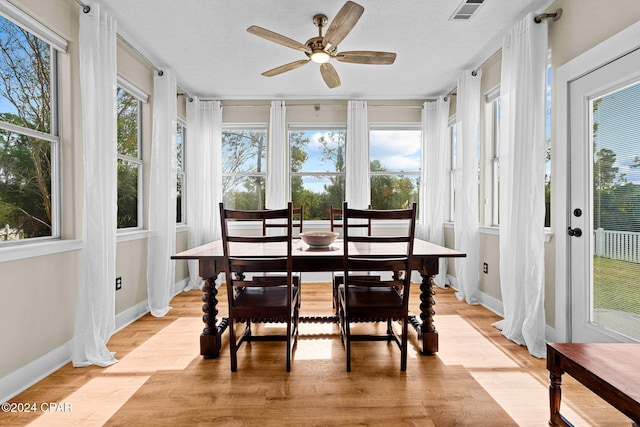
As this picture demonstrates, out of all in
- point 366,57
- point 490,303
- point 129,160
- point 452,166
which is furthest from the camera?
point 452,166

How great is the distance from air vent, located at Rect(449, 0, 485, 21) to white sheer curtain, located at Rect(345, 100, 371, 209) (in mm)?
1981

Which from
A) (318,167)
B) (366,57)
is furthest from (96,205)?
(318,167)

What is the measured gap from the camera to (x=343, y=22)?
7.11 ft

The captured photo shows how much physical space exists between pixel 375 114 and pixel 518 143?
2.55m

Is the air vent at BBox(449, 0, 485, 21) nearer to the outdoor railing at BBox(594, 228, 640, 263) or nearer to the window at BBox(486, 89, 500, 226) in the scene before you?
the window at BBox(486, 89, 500, 226)

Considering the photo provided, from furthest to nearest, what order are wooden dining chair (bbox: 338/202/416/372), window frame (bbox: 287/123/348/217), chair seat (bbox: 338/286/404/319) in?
1. window frame (bbox: 287/123/348/217)
2. chair seat (bbox: 338/286/404/319)
3. wooden dining chair (bbox: 338/202/416/372)

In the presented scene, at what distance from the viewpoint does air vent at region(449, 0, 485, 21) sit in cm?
248

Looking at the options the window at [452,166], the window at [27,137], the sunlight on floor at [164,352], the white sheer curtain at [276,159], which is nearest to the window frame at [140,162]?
the window at [27,137]

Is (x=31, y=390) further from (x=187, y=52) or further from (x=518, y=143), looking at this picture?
(x=518, y=143)

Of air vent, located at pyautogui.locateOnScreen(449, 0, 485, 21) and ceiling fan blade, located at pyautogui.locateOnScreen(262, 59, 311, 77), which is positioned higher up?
air vent, located at pyautogui.locateOnScreen(449, 0, 485, 21)

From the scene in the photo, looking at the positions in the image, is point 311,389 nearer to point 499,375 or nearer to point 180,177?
point 499,375

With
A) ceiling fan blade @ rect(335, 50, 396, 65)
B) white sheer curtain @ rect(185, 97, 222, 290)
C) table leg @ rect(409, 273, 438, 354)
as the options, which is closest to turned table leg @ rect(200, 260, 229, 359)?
table leg @ rect(409, 273, 438, 354)

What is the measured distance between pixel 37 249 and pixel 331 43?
2.47m

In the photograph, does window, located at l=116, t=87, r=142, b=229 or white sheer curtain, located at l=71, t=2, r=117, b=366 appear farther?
window, located at l=116, t=87, r=142, b=229
